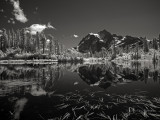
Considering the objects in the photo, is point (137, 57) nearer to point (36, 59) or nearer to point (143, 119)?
point (36, 59)

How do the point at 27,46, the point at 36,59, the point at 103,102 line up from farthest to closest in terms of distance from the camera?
the point at 27,46
the point at 36,59
the point at 103,102

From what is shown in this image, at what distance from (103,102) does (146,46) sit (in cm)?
17138

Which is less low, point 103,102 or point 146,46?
point 146,46

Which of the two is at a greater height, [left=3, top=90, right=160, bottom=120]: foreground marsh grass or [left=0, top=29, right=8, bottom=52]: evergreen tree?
[left=0, top=29, right=8, bottom=52]: evergreen tree

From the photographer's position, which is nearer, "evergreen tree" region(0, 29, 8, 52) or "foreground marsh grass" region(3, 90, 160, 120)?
"foreground marsh grass" region(3, 90, 160, 120)

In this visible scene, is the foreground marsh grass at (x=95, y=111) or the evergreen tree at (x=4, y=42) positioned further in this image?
the evergreen tree at (x=4, y=42)

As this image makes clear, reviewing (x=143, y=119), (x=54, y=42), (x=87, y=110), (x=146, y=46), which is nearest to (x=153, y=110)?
(x=143, y=119)

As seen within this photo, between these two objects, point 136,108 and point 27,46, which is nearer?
point 136,108

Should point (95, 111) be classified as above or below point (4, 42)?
below

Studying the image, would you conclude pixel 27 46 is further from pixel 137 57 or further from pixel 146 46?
pixel 146 46

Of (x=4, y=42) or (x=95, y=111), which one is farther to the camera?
(x=4, y=42)

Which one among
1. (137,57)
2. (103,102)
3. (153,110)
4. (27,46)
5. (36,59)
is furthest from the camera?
(137,57)

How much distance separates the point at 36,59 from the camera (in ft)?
281

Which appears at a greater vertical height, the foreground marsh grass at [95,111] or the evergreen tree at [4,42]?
the evergreen tree at [4,42]
